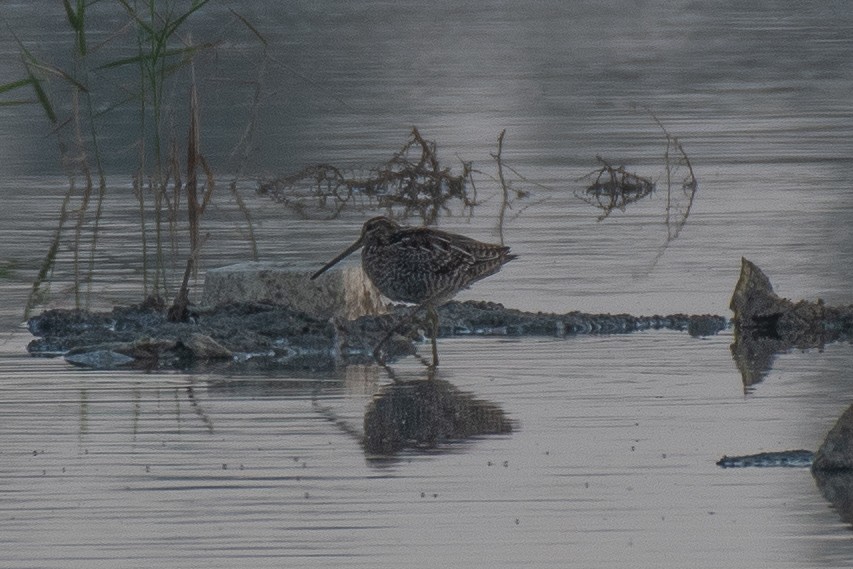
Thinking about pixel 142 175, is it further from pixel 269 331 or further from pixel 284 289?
pixel 269 331

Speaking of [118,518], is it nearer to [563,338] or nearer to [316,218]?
[563,338]

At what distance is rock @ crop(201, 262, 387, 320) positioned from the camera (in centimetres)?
1315

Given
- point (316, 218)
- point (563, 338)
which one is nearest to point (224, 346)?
point (563, 338)

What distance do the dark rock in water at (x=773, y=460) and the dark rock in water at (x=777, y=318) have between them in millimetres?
3323

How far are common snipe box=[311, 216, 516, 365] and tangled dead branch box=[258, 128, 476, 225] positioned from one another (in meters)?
7.38

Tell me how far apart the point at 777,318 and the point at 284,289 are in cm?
294

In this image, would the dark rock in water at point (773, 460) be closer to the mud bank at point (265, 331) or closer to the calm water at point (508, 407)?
the calm water at point (508, 407)

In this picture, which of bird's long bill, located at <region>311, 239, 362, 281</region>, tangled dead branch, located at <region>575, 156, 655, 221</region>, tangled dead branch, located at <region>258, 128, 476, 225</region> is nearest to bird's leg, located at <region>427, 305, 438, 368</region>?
bird's long bill, located at <region>311, 239, 362, 281</region>

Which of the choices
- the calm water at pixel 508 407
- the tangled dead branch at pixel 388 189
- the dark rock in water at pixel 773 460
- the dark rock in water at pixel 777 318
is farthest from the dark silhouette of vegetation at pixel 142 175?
the dark rock in water at pixel 773 460

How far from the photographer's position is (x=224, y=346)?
468 inches

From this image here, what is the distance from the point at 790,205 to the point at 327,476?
37.0ft

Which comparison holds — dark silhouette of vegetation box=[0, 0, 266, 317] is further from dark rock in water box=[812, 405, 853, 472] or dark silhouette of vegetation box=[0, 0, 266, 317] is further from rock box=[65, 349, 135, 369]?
dark rock in water box=[812, 405, 853, 472]

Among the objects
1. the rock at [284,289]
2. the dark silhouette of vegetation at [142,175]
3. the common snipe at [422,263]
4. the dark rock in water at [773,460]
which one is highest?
the dark silhouette of vegetation at [142,175]

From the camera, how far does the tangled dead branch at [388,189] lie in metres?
20.4
